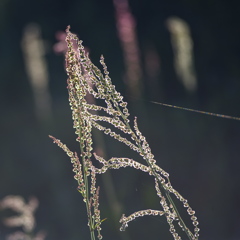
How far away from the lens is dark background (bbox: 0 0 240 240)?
372cm

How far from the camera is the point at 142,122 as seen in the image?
434 cm

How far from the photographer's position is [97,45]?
5.33m

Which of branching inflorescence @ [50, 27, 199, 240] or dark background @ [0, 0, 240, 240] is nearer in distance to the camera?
branching inflorescence @ [50, 27, 199, 240]

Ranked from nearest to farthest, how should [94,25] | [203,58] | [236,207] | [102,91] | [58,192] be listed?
[102,91] → [236,207] → [58,192] → [203,58] → [94,25]

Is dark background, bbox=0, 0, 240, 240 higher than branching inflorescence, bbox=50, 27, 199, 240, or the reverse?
dark background, bbox=0, 0, 240, 240

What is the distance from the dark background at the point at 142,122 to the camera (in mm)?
3717

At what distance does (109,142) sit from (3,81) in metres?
1.67

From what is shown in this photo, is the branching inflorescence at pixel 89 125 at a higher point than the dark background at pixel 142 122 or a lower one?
lower

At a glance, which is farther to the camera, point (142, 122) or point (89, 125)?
point (142, 122)

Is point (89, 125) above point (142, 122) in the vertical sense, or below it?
below

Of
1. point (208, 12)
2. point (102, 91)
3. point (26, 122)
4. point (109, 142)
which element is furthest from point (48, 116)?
point (102, 91)

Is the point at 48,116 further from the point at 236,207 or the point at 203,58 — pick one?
the point at 236,207

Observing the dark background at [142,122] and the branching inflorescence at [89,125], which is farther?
the dark background at [142,122]

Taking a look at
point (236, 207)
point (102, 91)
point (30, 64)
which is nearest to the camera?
point (102, 91)
